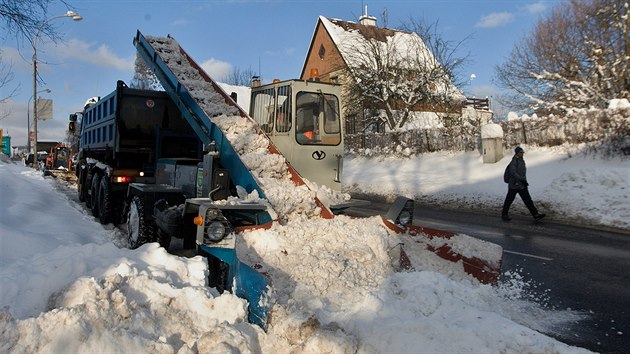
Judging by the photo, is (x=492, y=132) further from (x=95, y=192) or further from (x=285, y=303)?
(x=285, y=303)

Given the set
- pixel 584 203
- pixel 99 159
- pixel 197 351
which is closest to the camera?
pixel 197 351

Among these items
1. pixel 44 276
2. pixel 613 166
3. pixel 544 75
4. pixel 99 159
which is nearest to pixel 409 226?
pixel 44 276

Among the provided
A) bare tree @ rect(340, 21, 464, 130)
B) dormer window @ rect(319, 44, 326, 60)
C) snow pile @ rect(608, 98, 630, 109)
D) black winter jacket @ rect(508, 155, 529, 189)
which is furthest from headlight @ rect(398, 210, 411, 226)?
dormer window @ rect(319, 44, 326, 60)

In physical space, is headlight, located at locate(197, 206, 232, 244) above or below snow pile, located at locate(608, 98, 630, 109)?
below

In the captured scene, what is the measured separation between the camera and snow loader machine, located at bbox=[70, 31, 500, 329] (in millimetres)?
4516

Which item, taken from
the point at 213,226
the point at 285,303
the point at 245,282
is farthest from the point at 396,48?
the point at 285,303

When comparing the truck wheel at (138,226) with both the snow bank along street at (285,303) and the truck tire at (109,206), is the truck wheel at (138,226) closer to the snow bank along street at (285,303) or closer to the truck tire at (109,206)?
the snow bank along street at (285,303)

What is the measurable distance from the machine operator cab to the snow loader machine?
15 millimetres

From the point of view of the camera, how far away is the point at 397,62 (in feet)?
88.8

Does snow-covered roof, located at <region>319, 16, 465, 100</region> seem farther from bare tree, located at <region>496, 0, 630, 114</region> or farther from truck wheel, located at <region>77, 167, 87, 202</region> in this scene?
truck wheel, located at <region>77, 167, 87, 202</region>

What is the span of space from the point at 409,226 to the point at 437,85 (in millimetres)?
23829

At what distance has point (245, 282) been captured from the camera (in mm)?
3752

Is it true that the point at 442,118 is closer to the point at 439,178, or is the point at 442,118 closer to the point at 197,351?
the point at 439,178

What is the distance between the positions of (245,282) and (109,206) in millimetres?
6734
